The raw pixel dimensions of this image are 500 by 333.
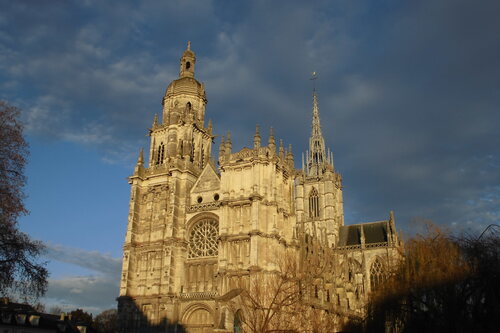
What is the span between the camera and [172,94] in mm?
48688

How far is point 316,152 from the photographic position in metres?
75.9

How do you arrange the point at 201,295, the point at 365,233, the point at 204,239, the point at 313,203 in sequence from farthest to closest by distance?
the point at 313,203 < the point at 365,233 < the point at 204,239 < the point at 201,295

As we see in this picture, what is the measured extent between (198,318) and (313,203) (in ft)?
110

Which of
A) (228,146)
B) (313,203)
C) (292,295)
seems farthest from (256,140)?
(313,203)

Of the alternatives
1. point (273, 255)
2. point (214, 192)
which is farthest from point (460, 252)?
point (214, 192)

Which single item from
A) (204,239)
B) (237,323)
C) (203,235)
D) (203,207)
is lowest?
(237,323)

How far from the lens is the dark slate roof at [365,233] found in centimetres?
5703

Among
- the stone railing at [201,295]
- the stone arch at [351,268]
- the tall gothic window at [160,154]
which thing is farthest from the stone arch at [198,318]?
the stone arch at [351,268]

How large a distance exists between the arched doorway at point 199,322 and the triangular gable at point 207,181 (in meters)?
10.9

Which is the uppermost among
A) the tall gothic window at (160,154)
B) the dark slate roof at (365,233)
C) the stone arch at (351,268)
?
the tall gothic window at (160,154)

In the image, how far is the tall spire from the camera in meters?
72.1

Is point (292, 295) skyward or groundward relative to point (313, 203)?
groundward

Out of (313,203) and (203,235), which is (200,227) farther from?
(313,203)

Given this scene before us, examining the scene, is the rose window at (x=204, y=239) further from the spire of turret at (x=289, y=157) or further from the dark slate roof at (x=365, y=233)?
the dark slate roof at (x=365, y=233)
